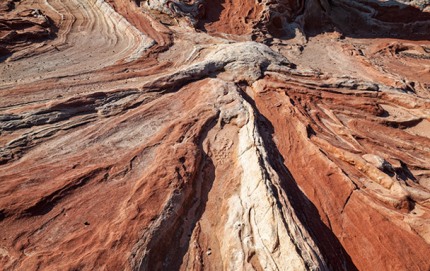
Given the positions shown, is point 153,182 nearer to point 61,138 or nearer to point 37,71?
point 61,138

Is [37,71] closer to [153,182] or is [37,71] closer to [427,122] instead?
[153,182]

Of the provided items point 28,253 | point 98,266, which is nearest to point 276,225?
point 98,266

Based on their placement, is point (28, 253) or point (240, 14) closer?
point (28, 253)

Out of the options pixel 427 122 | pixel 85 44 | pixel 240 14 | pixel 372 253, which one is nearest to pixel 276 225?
pixel 372 253

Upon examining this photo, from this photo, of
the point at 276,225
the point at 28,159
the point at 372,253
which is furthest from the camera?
the point at 28,159

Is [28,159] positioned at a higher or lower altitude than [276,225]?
higher

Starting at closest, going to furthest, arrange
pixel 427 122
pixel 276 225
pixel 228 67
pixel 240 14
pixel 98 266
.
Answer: pixel 98 266 < pixel 276 225 < pixel 427 122 < pixel 228 67 < pixel 240 14

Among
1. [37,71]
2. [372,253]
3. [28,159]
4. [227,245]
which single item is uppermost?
[37,71]
